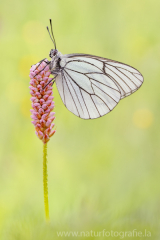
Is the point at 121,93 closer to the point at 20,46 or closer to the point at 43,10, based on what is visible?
the point at 20,46

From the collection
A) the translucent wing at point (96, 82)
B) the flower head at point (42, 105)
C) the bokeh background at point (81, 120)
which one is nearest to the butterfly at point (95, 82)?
the translucent wing at point (96, 82)

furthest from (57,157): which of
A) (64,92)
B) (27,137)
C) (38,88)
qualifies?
(38,88)

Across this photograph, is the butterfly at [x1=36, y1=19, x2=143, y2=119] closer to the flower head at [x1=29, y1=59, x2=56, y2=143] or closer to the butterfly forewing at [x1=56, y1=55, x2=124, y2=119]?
the butterfly forewing at [x1=56, y1=55, x2=124, y2=119]

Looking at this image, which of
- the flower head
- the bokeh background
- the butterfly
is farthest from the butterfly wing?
the flower head

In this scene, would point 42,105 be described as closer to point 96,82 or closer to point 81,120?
point 96,82

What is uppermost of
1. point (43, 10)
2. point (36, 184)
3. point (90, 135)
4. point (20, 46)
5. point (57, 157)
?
point (43, 10)

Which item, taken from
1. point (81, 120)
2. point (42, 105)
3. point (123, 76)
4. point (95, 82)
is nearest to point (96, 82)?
point (95, 82)
